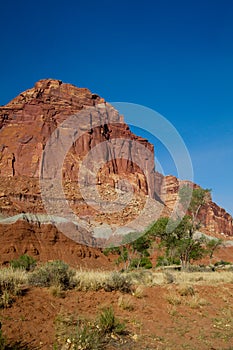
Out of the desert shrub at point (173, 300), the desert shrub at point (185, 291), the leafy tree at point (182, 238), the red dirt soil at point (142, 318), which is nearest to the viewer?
the red dirt soil at point (142, 318)

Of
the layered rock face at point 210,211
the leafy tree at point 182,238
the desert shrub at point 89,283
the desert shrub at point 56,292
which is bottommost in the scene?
the desert shrub at point 56,292

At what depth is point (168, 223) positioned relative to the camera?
3144 cm

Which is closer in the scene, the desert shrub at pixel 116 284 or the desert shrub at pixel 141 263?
the desert shrub at pixel 116 284

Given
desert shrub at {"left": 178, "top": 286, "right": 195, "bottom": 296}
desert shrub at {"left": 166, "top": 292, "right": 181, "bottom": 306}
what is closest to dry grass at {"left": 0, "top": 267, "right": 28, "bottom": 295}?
desert shrub at {"left": 166, "top": 292, "right": 181, "bottom": 306}

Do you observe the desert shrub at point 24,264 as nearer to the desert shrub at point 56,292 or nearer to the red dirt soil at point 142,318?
the red dirt soil at point 142,318

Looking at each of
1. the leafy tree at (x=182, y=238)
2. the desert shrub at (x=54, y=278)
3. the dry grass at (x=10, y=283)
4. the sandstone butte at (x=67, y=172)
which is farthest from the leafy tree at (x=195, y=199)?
the sandstone butte at (x=67, y=172)

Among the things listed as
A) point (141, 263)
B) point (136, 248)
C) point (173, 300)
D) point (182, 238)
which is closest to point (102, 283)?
point (173, 300)

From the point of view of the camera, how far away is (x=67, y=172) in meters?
102

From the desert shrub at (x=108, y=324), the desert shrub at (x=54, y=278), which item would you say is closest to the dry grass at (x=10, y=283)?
the desert shrub at (x=54, y=278)

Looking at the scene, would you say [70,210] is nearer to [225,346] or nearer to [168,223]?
[168,223]

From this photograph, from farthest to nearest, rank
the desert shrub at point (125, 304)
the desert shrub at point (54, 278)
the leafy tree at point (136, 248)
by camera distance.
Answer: the leafy tree at point (136, 248) → the desert shrub at point (54, 278) → the desert shrub at point (125, 304)

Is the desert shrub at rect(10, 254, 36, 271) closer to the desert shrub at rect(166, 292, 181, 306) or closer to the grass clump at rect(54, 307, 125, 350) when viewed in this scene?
the desert shrub at rect(166, 292, 181, 306)

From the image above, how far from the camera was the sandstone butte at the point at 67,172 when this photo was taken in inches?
1980

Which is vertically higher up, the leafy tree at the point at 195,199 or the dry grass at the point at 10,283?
the leafy tree at the point at 195,199
